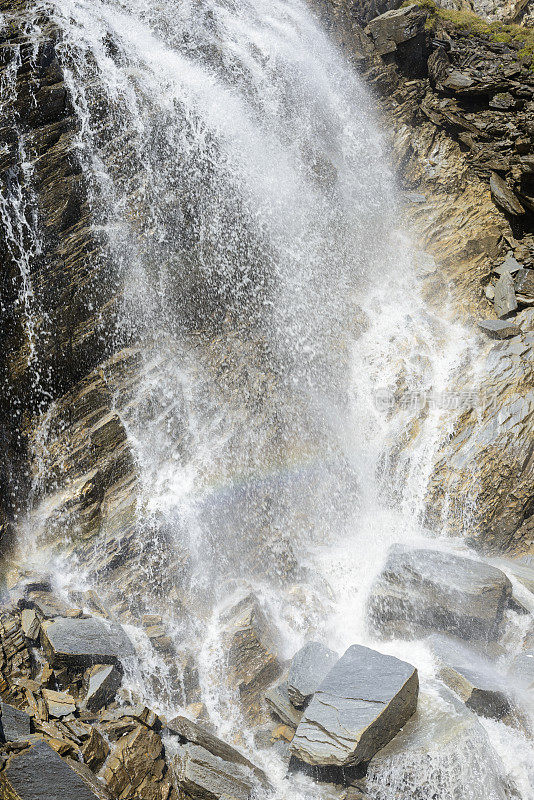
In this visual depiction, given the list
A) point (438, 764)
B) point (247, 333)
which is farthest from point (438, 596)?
point (247, 333)

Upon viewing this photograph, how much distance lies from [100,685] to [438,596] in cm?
593

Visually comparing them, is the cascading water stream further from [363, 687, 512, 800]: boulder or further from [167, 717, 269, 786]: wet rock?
[363, 687, 512, 800]: boulder

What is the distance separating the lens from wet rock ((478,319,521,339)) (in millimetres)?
13883

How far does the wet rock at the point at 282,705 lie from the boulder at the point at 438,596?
7.77 ft

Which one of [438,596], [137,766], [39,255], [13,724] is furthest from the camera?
[39,255]

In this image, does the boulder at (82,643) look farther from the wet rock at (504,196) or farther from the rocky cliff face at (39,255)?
the wet rock at (504,196)

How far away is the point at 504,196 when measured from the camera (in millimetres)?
15633

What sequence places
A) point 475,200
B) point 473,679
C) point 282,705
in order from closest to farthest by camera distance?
point 473,679 < point 282,705 < point 475,200

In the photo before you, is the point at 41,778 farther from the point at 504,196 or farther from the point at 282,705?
the point at 504,196

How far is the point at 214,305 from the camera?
13148 millimetres

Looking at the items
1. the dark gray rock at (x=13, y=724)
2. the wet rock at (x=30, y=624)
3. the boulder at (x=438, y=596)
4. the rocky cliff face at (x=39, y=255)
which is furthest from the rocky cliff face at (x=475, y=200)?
the dark gray rock at (x=13, y=724)

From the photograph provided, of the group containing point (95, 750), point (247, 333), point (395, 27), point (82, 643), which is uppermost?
point (395, 27)

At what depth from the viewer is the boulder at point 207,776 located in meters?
6.66

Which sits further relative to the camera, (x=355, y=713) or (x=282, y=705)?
(x=282, y=705)
